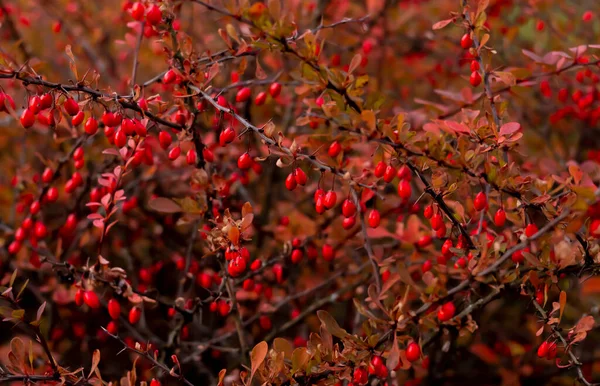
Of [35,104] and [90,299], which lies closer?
[35,104]

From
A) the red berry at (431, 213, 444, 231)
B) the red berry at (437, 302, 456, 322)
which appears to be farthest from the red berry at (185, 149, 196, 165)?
the red berry at (437, 302, 456, 322)

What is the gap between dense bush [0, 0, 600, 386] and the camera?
153 centimetres

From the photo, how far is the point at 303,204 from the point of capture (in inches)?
113

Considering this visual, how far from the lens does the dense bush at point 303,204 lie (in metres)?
1.53

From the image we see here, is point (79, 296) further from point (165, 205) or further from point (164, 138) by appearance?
point (164, 138)

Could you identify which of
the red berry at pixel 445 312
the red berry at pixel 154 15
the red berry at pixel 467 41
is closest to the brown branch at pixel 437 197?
the red berry at pixel 445 312

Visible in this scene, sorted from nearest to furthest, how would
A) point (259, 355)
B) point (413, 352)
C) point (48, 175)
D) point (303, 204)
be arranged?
point (259, 355) → point (413, 352) → point (48, 175) → point (303, 204)

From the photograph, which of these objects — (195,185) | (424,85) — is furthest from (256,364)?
(424,85)

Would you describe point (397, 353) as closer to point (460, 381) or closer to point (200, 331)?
point (200, 331)

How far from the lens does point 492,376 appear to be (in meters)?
2.79

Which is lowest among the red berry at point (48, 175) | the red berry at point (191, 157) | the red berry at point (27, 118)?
the red berry at point (48, 175)

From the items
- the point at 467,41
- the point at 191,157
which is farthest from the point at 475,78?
the point at 191,157

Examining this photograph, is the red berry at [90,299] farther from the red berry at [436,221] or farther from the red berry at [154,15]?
the red berry at [436,221]

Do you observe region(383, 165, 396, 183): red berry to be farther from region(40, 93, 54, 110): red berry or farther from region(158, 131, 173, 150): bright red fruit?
region(40, 93, 54, 110): red berry
